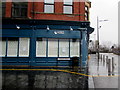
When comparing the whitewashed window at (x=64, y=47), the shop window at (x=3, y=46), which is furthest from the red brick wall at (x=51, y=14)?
the shop window at (x=3, y=46)

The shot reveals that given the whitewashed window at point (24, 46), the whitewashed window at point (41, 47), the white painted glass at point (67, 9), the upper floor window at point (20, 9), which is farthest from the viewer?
the white painted glass at point (67, 9)

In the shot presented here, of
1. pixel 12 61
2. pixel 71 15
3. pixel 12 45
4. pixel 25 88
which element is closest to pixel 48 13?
pixel 71 15

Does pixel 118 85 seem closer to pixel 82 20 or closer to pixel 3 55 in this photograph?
pixel 82 20

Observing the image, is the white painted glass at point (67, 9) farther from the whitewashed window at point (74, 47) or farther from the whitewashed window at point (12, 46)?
the whitewashed window at point (12, 46)

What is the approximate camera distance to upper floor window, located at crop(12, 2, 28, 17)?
14.3 m

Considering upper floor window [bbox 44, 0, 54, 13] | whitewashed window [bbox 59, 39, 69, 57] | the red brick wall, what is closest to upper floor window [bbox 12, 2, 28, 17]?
the red brick wall

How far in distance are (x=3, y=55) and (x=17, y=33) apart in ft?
8.83

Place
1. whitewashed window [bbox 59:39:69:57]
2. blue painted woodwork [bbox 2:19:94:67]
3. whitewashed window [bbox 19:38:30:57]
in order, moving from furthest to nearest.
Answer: whitewashed window [bbox 59:39:69:57], whitewashed window [bbox 19:38:30:57], blue painted woodwork [bbox 2:19:94:67]

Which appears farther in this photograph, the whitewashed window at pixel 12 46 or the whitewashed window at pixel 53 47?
the whitewashed window at pixel 53 47

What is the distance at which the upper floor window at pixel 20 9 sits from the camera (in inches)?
563

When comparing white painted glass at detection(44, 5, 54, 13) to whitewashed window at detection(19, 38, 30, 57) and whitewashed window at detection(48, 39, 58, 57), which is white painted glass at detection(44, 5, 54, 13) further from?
whitewashed window at detection(19, 38, 30, 57)

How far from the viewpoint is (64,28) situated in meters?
13.9

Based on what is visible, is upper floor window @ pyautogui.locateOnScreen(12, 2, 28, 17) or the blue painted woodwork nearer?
the blue painted woodwork

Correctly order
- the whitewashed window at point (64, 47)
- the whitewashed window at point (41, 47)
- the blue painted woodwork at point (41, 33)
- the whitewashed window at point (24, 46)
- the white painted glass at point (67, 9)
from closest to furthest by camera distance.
Answer: the blue painted woodwork at point (41, 33)
the whitewashed window at point (24, 46)
the whitewashed window at point (41, 47)
the whitewashed window at point (64, 47)
the white painted glass at point (67, 9)
